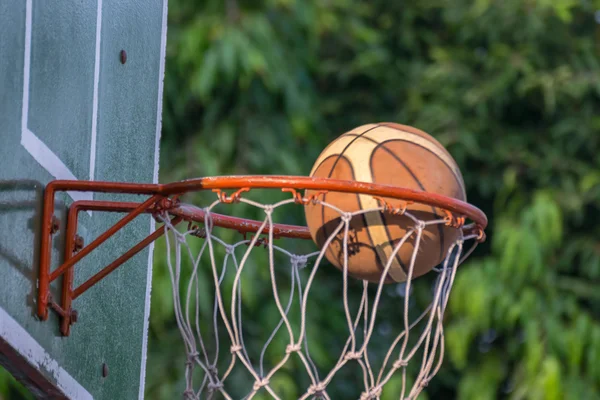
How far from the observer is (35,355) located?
2172mm

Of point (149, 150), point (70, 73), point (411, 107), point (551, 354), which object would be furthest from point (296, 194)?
point (411, 107)

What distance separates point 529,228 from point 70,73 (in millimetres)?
4098

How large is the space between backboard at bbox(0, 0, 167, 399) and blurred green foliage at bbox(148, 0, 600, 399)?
300 centimetres

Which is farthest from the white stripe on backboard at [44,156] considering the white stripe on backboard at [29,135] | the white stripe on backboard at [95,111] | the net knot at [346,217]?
the net knot at [346,217]

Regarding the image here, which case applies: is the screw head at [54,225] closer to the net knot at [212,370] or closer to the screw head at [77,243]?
the screw head at [77,243]

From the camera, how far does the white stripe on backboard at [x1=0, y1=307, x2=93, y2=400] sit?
6.75 feet

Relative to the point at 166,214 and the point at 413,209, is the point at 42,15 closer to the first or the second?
the point at 166,214

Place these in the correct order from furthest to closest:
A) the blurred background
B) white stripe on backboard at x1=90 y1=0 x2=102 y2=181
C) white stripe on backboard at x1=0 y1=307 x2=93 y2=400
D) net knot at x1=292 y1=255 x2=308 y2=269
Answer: the blurred background < net knot at x1=292 y1=255 x2=308 y2=269 < white stripe on backboard at x1=90 y1=0 x2=102 y2=181 < white stripe on backboard at x1=0 y1=307 x2=93 y2=400

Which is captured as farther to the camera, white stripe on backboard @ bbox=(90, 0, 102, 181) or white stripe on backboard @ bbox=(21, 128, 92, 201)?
white stripe on backboard @ bbox=(90, 0, 102, 181)

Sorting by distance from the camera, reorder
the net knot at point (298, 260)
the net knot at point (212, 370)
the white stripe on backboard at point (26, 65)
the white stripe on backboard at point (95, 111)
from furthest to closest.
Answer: the net knot at point (298, 260), the white stripe on backboard at point (95, 111), the net knot at point (212, 370), the white stripe on backboard at point (26, 65)

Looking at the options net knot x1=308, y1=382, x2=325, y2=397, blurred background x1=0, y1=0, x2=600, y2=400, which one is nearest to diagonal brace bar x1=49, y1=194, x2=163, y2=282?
net knot x1=308, y1=382, x2=325, y2=397

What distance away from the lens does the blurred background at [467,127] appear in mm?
6102

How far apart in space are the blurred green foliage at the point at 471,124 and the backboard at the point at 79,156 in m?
3.00

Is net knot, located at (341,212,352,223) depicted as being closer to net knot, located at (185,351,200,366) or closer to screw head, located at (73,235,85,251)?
net knot, located at (185,351,200,366)
